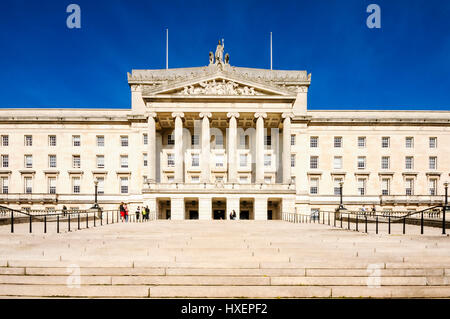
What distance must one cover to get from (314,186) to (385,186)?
11274 mm

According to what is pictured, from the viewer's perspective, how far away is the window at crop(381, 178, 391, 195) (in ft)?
136

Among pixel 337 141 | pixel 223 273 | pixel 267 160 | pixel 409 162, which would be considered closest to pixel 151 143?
pixel 267 160

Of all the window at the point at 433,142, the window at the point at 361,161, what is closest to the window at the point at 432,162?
the window at the point at 433,142

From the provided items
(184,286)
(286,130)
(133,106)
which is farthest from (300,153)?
(184,286)

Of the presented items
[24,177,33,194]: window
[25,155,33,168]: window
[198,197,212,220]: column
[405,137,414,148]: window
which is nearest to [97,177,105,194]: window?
Answer: [24,177,33,194]: window

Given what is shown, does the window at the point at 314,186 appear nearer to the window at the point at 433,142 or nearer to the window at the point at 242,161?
the window at the point at 242,161

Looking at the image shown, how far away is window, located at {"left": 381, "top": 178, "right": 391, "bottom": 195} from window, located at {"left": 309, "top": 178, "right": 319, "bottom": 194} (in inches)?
404

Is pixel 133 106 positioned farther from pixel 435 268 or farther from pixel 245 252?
pixel 435 268

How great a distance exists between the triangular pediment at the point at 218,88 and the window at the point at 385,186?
70.1 ft

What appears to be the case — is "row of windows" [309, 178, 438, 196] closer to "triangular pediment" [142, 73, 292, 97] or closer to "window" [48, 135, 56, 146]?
"triangular pediment" [142, 73, 292, 97]

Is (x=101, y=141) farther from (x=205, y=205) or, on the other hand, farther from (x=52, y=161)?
(x=205, y=205)

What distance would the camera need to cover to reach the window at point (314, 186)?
41562mm

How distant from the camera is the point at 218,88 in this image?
36188mm
